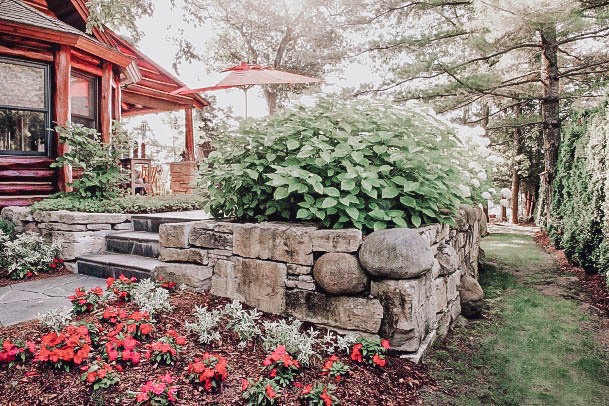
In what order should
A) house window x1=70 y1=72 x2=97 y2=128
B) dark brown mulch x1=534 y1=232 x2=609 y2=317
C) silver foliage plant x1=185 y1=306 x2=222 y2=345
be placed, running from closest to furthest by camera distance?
silver foliage plant x1=185 y1=306 x2=222 y2=345 < dark brown mulch x1=534 y1=232 x2=609 y2=317 < house window x1=70 y1=72 x2=97 y2=128

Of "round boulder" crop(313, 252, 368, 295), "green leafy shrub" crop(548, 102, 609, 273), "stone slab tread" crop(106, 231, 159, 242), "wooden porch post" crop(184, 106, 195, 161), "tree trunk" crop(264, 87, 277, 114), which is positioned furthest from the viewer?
"tree trunk" crop(264, 87, 277, 114)

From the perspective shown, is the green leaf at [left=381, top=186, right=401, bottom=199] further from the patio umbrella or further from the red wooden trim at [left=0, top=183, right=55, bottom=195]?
the red wooden trim at [left=0, top=183, right=55, bottom=195]

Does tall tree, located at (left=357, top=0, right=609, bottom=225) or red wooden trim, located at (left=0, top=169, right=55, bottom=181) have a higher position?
tall tree, located at (left=357, top=0, right=609, bottom=225)

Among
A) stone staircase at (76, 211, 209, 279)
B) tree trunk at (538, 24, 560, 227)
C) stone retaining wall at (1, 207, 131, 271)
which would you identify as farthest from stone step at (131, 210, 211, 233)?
tree trunk at (538, 24, 560, 227)

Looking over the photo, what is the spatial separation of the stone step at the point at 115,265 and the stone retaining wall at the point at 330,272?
459mm

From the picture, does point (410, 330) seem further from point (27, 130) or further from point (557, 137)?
point (557, 137)

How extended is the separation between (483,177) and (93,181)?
5127 millimetres

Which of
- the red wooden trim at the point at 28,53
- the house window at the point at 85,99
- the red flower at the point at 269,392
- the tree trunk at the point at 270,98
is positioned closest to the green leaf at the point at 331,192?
the red flower at the point at 269,392

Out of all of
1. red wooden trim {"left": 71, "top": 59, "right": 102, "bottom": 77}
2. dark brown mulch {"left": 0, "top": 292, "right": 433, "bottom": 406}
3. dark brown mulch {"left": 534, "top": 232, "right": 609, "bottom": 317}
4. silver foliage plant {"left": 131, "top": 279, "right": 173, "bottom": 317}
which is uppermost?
red wooden trim {"left": 71, "top": 59, "right": 102, "bottom": 77}

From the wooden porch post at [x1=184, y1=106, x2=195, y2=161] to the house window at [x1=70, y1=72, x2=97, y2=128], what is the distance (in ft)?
10.2

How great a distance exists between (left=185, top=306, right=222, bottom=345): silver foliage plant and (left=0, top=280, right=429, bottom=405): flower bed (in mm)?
14

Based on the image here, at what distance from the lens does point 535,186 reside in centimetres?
1530

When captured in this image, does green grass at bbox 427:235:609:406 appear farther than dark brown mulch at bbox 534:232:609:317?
No

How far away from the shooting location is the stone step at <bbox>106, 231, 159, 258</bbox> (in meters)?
4.21
